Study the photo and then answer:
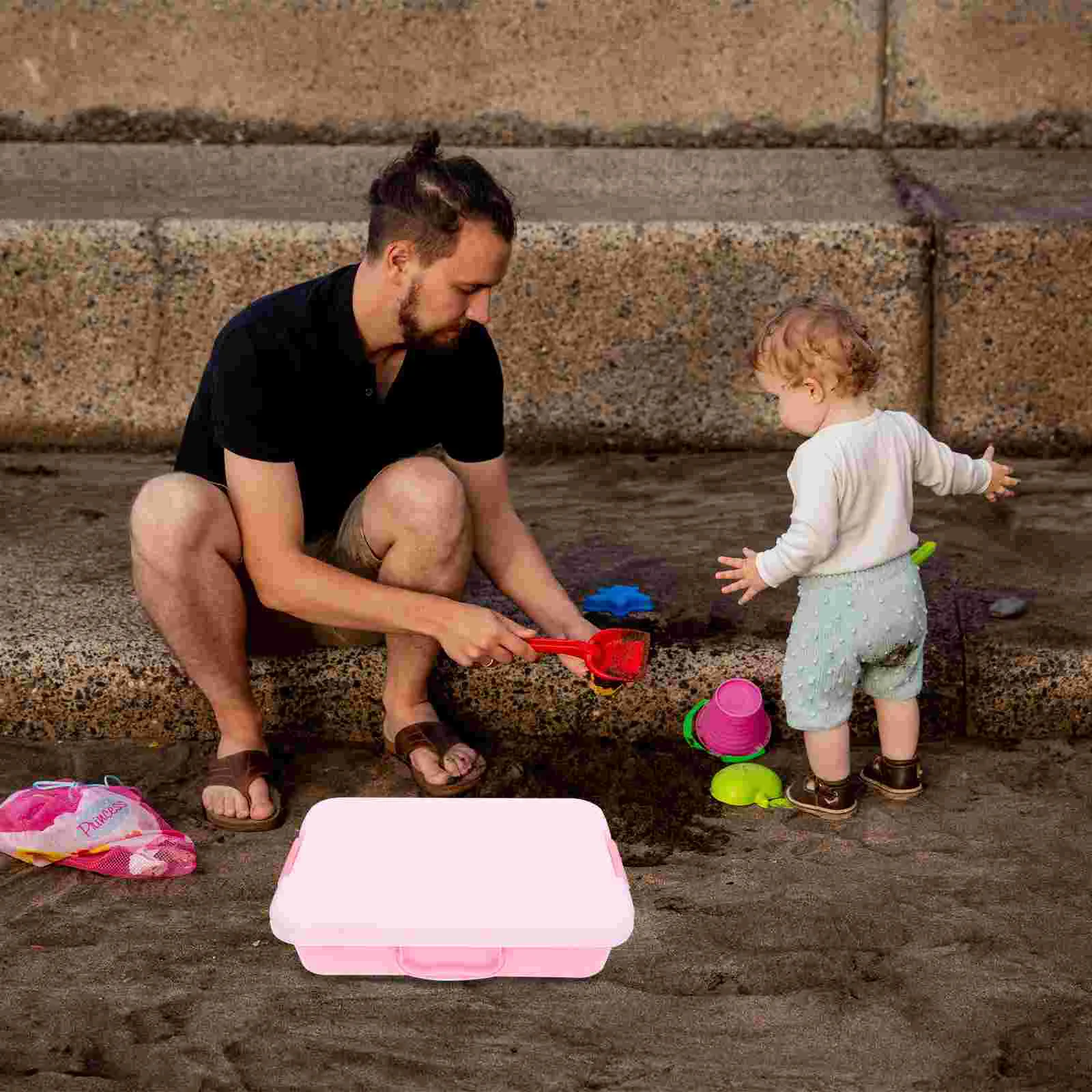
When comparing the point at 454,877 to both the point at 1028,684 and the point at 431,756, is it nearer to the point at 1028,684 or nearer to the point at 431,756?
the point at 431,756

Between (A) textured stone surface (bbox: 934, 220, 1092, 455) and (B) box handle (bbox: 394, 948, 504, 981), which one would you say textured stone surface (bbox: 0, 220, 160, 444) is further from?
(B) box handle (bbox: 394, 948, 504, 981)

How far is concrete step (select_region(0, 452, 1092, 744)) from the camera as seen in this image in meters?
2.91

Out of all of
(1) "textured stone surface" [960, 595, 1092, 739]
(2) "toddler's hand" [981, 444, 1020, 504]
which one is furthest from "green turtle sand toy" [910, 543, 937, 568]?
(1) "textured stone surface" [960, 595, 1092, 739]

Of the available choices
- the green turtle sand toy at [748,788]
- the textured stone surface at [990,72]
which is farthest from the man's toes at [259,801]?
the textured stone surface at [990,72]

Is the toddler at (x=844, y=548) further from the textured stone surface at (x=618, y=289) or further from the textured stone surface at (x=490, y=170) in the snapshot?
the textured stone surface at (x=490, y=170)

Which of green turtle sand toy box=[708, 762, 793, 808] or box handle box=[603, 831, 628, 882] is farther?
green turtle sand toy box=[708, 762, 793, 808]

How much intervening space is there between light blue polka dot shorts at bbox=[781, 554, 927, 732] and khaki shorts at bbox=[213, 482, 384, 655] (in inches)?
29.5

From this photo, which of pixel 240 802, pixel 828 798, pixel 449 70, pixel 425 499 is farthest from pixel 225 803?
pixel 449 70

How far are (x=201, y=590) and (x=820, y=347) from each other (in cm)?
110

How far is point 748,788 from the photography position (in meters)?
2.70

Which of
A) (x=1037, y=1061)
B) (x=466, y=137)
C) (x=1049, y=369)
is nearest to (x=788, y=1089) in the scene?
(x=1037, y=1061)

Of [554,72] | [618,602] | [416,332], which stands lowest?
[618,602]

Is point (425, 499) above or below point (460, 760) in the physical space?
above

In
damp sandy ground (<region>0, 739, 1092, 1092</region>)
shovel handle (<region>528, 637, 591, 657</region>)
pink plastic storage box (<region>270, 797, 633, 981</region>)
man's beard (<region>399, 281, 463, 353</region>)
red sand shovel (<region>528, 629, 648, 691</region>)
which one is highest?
man's beard (<region>399, 281, 463, 353</region>)
